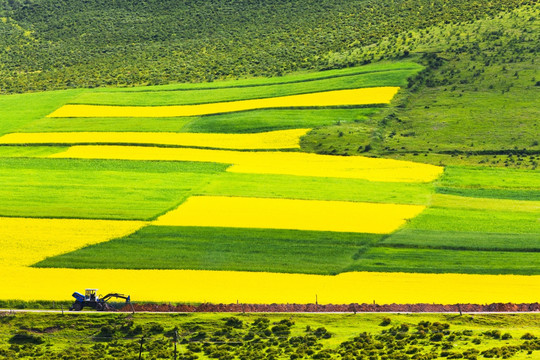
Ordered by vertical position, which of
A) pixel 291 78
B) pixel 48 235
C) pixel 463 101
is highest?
pixel 291 78

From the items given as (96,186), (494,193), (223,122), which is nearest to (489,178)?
(494,193)

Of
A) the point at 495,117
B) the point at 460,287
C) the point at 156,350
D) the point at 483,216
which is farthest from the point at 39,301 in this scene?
the point at 495,117

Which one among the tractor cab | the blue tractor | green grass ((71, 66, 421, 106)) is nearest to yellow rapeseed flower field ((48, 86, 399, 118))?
green grass ((71, 66, 421, 106))

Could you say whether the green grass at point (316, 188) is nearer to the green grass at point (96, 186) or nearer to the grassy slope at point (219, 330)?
the green grass at point (96, 186)

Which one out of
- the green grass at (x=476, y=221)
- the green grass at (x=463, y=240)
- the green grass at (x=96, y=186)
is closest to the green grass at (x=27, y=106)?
the green grass at (x=96, y=186)

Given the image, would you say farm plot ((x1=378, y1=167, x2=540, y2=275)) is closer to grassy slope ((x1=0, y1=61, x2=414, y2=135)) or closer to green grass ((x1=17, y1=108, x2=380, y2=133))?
green grass ((x1=17, y1=108, x2=380, y2=133))

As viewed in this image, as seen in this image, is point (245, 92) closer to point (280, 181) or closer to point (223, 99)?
point (223, 99)
